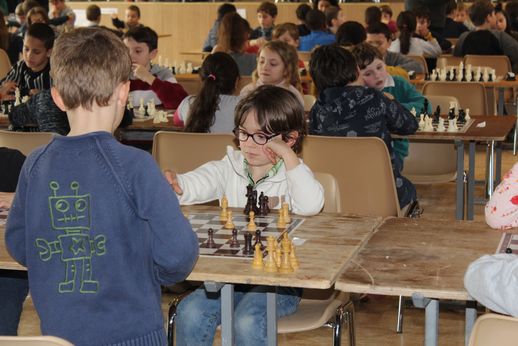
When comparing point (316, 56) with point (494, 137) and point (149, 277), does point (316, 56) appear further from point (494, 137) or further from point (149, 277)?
point (149, 277)

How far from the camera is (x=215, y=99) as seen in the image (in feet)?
17.7

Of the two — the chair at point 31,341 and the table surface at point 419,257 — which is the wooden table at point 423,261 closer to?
the table surface at point 419,257

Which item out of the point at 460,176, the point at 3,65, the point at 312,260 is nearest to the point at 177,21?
the point at 3,65

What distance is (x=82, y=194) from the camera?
233 centimetres

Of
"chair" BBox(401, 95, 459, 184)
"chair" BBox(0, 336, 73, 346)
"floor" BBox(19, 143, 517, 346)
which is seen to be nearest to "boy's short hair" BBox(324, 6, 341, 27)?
"chair" BBox(401, 95, 459, 184)

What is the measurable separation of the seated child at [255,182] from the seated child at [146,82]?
9.30 feet

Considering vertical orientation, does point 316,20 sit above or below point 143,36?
above

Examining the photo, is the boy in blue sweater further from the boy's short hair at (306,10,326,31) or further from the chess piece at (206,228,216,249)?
the boy's short hair at (306,10,326,31)

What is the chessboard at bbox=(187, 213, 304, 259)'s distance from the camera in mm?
2957

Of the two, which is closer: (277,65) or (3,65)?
(277,65)

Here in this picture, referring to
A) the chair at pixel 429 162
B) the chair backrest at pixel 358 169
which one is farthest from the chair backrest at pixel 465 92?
the chair backrest at pixel 358 169

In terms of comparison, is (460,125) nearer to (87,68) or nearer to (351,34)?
(351,34)

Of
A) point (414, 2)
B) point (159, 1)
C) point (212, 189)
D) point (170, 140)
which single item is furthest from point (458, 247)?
point (159, 1)

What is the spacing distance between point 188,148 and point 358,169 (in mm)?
753
